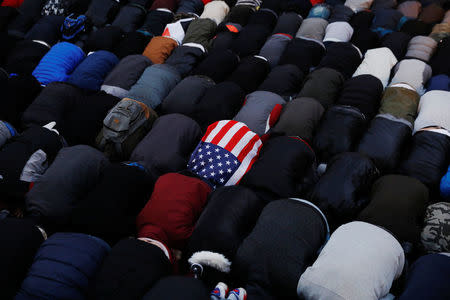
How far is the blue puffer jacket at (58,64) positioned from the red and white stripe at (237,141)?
5.97ft

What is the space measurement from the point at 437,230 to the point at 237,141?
4.18ft

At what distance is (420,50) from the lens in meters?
3.30

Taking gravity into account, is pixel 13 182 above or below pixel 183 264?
above

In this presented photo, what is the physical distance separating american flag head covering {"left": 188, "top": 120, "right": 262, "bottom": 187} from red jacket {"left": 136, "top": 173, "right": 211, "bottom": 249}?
0.69 ft

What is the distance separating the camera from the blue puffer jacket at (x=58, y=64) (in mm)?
3434

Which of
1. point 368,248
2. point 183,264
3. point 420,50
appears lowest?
point 183,264

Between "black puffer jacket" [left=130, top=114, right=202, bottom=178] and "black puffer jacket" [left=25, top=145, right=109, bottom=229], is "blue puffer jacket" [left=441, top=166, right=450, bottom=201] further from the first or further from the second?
"black puffer jacket" [left=25, top=145, right=109, bottom=229]

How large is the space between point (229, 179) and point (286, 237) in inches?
28.6

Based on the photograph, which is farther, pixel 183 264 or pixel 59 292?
pixel 183 264

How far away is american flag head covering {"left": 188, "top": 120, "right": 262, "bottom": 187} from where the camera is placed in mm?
2391

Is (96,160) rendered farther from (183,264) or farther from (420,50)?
(420,50)

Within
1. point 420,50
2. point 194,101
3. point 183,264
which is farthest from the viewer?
point 420,50

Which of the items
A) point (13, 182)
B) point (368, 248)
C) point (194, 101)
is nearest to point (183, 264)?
point (368, 248)

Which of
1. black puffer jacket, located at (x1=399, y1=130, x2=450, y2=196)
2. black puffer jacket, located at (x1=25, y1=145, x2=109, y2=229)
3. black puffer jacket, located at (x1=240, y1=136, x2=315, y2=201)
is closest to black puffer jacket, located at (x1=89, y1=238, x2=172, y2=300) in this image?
black puffer jacket, located at (x1=25, y1=145, x2=109, y2=229)
